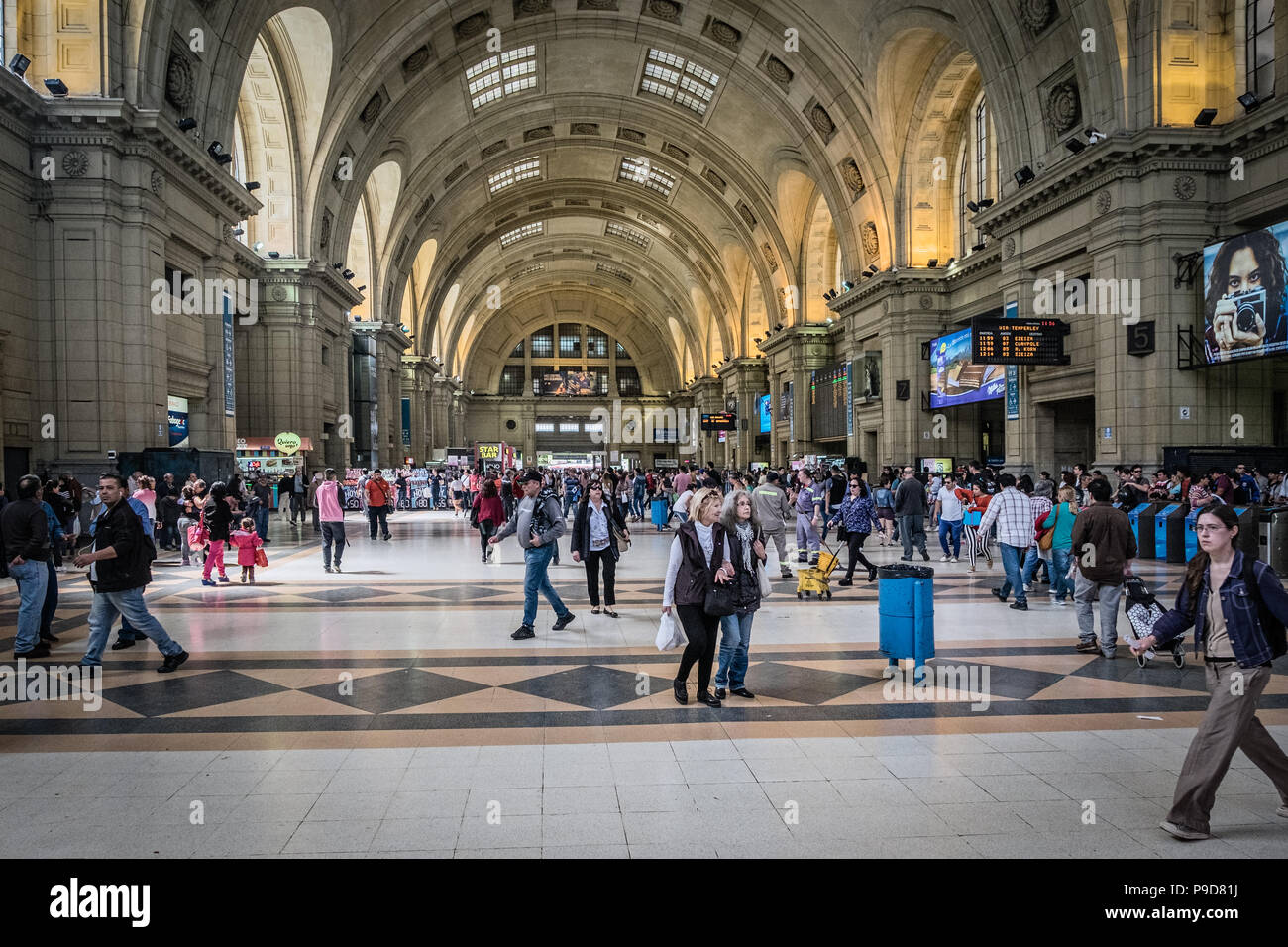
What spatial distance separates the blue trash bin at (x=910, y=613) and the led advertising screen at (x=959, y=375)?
17410 mm

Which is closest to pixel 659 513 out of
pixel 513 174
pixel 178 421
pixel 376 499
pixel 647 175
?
pixel 376 499

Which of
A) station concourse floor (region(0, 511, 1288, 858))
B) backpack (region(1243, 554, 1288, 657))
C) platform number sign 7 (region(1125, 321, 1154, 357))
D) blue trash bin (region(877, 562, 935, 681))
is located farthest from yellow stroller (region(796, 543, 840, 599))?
platform number sign 7 (region(1125, 321, 1154, 357))

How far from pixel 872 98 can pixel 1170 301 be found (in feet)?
43.2

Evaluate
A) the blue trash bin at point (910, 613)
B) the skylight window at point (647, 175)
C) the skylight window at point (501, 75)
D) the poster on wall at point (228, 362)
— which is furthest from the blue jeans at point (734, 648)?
the skylight window at point (647, 175)

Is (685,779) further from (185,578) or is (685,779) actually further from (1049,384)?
(1049,384)

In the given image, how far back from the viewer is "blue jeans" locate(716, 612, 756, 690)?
6.02 meters

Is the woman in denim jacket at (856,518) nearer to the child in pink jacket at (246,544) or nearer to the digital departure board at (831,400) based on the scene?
the child in pink jacket at (246,544)

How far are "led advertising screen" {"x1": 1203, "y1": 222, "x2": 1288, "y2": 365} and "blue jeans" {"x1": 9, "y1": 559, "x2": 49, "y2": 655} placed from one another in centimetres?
1749

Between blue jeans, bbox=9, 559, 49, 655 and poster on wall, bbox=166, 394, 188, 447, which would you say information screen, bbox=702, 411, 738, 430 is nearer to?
poster on wall, bbox=166, 394, 188, 447

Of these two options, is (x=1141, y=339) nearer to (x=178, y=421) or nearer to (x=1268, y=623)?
(x=1268, y=623)

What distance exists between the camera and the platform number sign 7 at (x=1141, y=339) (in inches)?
657

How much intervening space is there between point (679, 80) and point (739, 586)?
33.5 meters

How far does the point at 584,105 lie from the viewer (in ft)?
125

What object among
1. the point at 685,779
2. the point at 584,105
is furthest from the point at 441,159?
the point at 685,779
